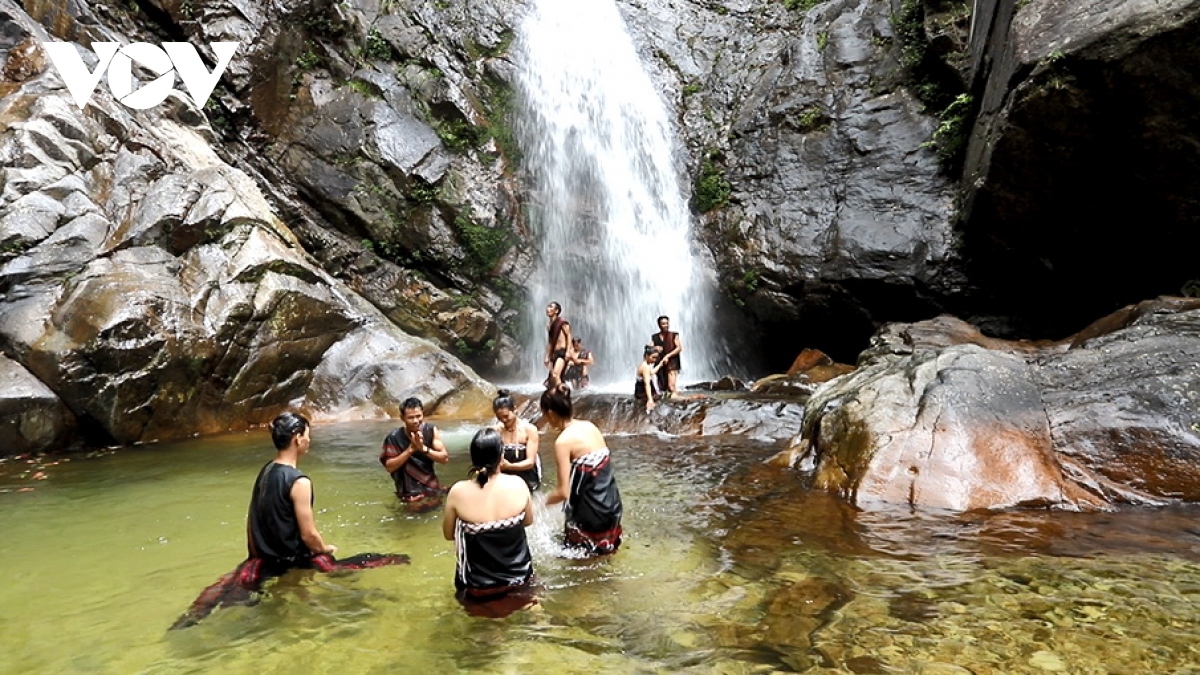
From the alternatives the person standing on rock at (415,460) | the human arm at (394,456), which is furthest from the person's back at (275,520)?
the human arm at (394,456)

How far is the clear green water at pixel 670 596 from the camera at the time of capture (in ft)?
10.1

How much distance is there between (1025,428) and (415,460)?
5.39 m

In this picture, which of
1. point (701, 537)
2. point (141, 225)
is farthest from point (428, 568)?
point (141, 225)

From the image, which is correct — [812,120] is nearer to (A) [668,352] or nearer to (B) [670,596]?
(A) [668,352]

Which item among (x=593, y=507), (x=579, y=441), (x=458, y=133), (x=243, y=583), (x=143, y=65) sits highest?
(x=143, y=65)

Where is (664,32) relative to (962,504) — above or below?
above

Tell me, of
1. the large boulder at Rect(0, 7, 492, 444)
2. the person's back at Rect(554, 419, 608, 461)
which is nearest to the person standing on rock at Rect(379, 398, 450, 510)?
the person's back at Rect(554, 419, 608, 461)

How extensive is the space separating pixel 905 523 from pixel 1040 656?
89.0 inches

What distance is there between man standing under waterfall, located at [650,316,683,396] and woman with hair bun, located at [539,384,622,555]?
724cm

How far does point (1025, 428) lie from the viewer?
19.3 feet

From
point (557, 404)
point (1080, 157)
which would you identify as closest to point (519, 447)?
point (557, 404)

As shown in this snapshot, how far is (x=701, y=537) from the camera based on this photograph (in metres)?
5.09

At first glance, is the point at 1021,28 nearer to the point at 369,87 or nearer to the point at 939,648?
the point at 939,648

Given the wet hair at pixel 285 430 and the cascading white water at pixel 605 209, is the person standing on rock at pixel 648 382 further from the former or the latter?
the wet hair at pixel 285 430
